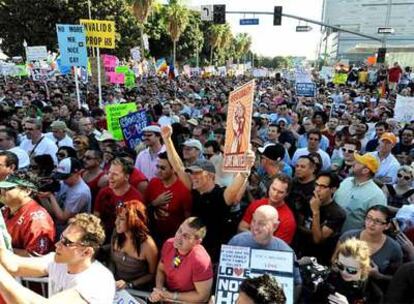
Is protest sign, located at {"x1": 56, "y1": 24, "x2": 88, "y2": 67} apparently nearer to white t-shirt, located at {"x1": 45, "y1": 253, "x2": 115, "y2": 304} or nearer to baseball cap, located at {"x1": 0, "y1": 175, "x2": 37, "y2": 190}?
baseball cap, located at {"x1": 0, "y1": 175, "x2": 37, "y2": 190}

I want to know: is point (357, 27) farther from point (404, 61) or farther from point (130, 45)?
point (130, 45)

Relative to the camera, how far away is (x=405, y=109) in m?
10.2

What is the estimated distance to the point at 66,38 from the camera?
10.6 meters

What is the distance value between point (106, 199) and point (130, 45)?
33991 millimetres

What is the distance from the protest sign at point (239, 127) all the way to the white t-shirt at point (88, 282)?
1677 mm

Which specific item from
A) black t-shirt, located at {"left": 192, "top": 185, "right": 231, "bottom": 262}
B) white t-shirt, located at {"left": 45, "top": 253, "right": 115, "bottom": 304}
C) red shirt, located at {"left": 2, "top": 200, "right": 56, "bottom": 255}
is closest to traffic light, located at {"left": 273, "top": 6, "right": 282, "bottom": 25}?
black t-shirt, located at {"left": 192, "top": 185, "right": 231, "bottom": 262}

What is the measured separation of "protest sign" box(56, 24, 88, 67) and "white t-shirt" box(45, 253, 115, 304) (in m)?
8.39

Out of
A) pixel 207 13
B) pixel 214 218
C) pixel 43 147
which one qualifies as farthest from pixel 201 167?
pixel 207 13

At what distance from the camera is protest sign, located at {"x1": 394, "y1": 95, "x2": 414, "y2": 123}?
10039mm

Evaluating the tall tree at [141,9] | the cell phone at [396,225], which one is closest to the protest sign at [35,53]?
the cell phone at [396,225]

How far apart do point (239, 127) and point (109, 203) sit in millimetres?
1584

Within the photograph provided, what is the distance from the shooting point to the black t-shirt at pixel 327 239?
14.2 ft

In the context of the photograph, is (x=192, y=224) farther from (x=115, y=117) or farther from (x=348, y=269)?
(x=115, y=117)

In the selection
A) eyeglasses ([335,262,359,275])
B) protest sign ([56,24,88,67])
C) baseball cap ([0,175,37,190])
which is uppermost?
protest sign ([56,24,88,67])
